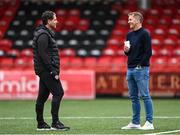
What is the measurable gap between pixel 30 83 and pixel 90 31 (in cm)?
556

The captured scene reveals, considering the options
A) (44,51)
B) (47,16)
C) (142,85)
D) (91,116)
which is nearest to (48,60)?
(44,51)

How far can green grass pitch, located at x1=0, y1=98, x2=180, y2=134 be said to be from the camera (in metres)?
11.5

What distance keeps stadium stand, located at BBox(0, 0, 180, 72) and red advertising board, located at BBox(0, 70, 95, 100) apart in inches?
33.0

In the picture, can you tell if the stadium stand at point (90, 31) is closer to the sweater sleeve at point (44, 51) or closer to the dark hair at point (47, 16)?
the dark hair at point (47, 16)

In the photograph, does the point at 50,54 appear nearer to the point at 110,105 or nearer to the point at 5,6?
the point at 110,105

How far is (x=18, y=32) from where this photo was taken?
990 inches

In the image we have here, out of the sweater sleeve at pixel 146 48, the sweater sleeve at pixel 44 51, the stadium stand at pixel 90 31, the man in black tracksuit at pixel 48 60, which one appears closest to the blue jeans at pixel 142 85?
the sweater sleeve at pixel 146 48

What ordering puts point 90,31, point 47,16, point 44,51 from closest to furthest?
point 44,51 → point 47,16 → point 90,31

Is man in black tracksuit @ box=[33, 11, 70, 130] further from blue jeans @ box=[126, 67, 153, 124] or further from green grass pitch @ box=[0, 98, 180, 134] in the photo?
blue jeans @ box=[126, 67, 153, 124]

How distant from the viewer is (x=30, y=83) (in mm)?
20000

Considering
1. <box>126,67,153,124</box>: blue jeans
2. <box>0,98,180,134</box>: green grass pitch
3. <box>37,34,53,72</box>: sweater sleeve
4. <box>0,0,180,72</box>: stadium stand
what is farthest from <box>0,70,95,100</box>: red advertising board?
<box>37,34,53,72</box>: sweater sleeve

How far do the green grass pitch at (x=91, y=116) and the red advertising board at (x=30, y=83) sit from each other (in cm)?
58

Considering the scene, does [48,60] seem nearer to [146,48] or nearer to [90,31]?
[146,48]

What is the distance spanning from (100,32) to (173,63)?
4.90 metres
